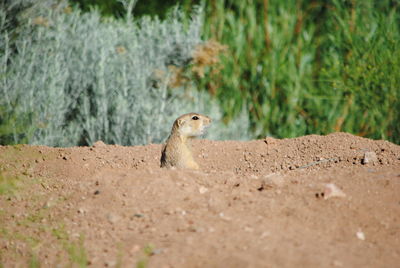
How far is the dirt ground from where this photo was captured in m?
3.12

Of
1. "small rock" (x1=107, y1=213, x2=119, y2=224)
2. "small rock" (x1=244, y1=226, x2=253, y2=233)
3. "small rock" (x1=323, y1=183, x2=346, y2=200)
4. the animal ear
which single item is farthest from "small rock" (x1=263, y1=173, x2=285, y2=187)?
the animal ear

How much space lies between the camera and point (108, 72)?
6.96 m

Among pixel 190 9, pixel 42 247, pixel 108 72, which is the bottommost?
pixel 42 247

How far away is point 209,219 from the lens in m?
3.54

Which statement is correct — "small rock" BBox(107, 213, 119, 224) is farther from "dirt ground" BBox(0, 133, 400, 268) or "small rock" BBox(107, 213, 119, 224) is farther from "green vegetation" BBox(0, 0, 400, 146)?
"green vegetation" BBox(0, 0, 400, 146)

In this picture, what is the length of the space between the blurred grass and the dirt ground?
207 centimetres

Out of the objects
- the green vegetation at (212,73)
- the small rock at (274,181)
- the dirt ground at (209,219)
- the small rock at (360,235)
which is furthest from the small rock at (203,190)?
the green vegetation at (212,73)

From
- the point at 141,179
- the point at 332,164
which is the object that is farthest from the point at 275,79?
the point at 141,179

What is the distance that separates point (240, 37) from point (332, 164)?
3.38 meters

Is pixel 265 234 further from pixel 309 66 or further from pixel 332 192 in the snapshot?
pixel 309 66

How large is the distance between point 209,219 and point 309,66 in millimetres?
4730

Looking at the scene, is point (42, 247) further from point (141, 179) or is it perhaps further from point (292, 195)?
point (292, 195)

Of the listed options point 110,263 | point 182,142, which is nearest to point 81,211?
point 110,263

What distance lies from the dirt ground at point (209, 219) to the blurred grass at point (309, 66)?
6.78 feet
